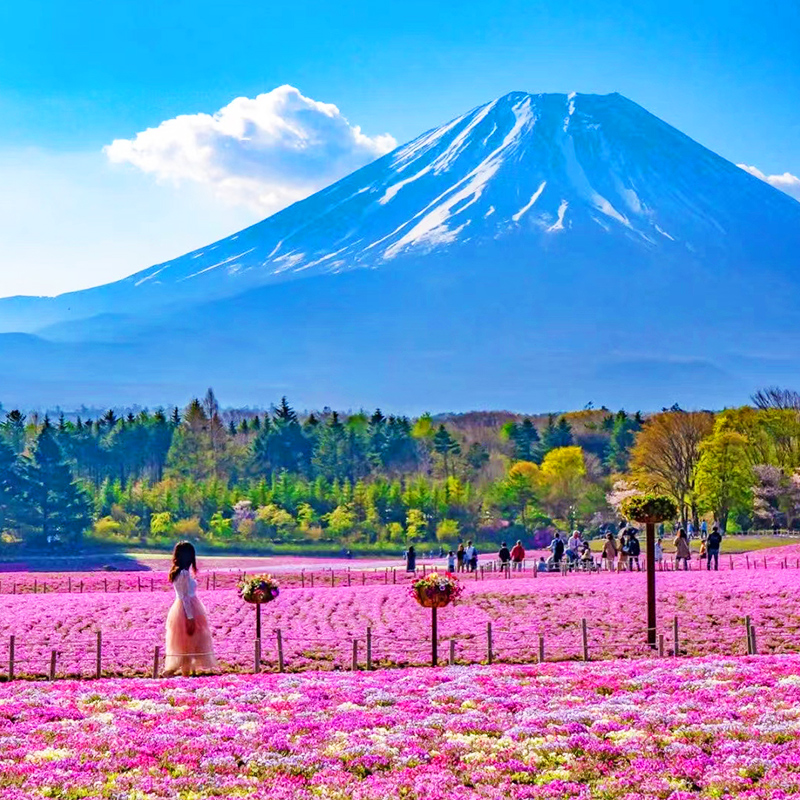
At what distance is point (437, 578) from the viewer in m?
31.5

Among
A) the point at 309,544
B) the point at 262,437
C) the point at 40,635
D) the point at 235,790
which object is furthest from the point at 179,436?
the point at 235,790

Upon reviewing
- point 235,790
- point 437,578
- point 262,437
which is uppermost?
point 262,437

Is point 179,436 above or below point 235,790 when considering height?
above

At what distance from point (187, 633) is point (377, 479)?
3866 inches

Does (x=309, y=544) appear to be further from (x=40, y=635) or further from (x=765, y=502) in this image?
(x=40, y=635)

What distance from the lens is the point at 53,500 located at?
115 m

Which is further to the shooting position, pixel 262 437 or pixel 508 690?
pixel 262 437

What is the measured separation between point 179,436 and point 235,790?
122 meters

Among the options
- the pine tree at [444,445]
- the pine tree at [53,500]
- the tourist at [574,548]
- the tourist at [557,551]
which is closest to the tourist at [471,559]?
the tourist at [557,551]

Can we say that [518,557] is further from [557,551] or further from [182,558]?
[182,558]

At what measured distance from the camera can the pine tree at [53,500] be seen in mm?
114375

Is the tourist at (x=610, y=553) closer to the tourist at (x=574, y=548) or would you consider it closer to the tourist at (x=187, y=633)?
the tourist at (x=574, y=548)

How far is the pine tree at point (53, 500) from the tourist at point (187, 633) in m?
86.7

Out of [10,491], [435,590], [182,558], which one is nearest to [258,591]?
[435,590]
